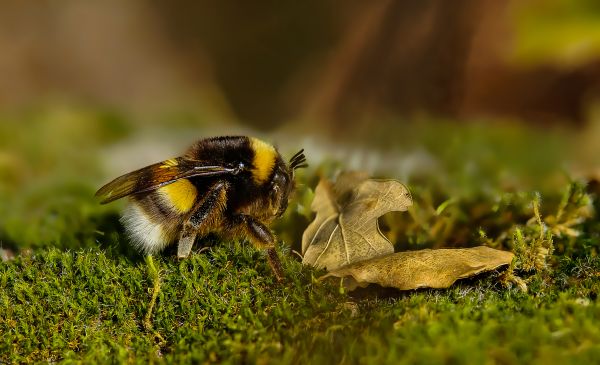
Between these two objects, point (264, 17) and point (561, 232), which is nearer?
point (561, 232)

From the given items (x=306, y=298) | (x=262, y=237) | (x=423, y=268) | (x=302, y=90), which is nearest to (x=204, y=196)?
(x=262, y=237)

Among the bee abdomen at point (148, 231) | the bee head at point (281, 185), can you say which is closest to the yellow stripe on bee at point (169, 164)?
the bee abdomen at point (148, 231)

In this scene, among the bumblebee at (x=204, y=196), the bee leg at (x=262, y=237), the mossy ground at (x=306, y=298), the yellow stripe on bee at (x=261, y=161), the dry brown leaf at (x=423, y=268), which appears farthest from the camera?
the yellow stripe on bee at (x=261, y=161)

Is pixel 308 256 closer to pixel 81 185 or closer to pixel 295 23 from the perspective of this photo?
pixel 81 185

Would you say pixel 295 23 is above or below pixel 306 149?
above

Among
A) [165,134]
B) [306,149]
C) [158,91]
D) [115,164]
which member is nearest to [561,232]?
[306,149]

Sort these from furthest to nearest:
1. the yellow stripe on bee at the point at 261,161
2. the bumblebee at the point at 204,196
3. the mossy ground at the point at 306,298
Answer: the yellow stripe on bee at the point at 261,161 → the bumblebee at the point at 204,196 → the mossy ground at the point at 306,298

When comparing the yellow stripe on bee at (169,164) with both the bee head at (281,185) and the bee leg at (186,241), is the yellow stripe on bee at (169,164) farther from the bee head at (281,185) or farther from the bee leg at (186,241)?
the bee head at (281,185)
